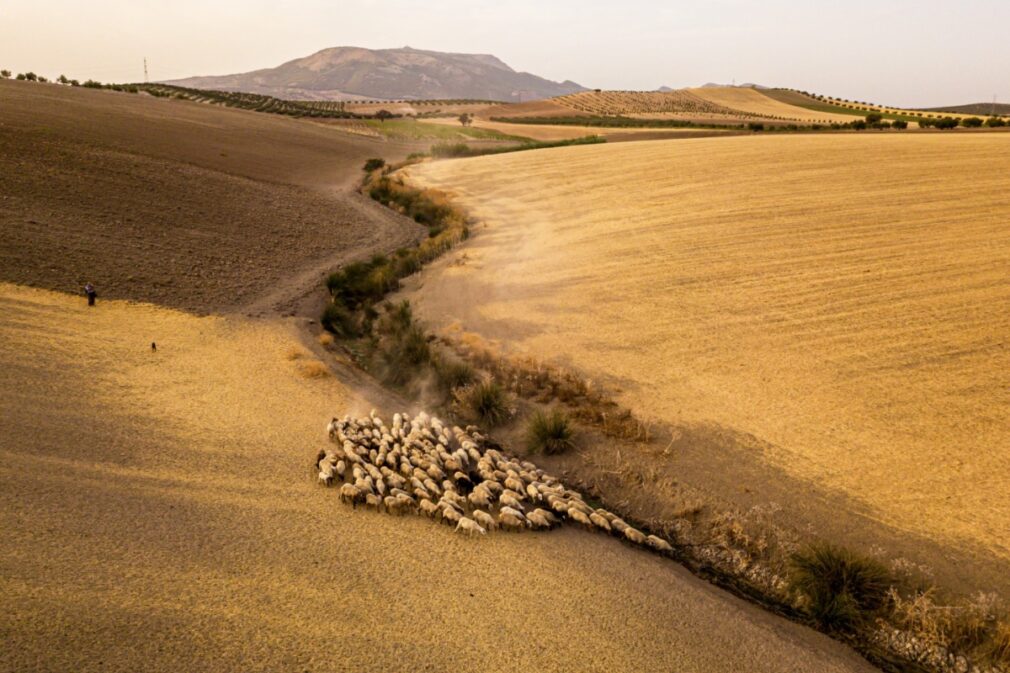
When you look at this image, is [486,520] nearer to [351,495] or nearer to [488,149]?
[351,495]

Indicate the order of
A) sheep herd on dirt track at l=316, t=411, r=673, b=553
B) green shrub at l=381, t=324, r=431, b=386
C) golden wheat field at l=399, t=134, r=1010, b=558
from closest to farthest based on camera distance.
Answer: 1. sheep herd on dirt track at l=316, t=411, r=673, b=553
2. golden wheat field at l=399, t=134, r=1010, b=558
3. green shrub at l=381, t=324, r=431, b=386

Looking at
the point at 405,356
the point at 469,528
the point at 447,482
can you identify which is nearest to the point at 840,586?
the point at 469,528

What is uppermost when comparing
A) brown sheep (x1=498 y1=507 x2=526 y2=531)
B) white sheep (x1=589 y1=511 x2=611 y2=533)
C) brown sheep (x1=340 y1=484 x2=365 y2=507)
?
brown sheep (x1=340 y1=484 x2=365 y2=507)

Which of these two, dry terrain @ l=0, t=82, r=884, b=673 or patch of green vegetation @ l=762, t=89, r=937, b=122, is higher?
patch of green vegetation @ l=762, t=89, r=937, b=122

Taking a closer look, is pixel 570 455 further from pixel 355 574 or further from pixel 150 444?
pixel 150 444

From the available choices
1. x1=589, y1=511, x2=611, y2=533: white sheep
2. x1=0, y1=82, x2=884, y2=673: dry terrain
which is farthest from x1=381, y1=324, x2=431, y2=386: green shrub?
x1=589, y1=511, x2=611, y2=533: white sheep

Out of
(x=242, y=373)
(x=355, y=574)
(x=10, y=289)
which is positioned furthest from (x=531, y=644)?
(x=10, y=289)

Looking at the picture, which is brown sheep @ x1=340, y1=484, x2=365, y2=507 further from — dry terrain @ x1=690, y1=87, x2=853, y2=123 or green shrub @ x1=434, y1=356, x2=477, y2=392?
dry terrain @ x1=690, y1=87, x2=853, y2=123
